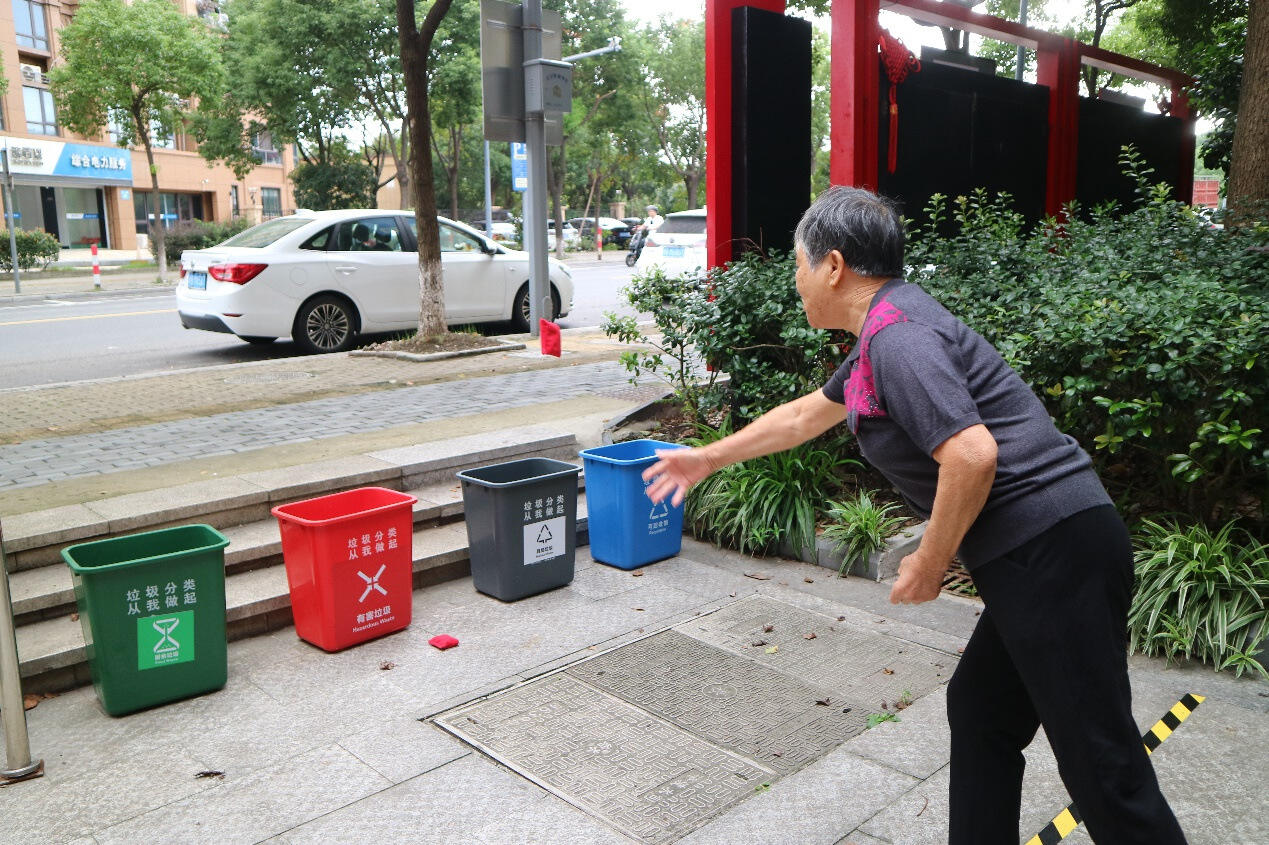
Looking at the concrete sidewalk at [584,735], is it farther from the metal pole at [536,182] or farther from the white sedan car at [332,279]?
the white sedan car at [332,279]

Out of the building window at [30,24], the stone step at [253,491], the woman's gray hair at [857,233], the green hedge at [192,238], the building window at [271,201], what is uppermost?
the building window at [30,24]

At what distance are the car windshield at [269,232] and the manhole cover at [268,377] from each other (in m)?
2.23

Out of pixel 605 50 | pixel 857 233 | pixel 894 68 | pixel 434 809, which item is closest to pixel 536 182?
pixel 894 68

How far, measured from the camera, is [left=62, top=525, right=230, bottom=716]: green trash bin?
3.88 metres

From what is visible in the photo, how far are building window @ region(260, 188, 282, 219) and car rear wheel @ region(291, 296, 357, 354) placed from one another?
4599 centimetres

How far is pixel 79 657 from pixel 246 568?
3.29ft

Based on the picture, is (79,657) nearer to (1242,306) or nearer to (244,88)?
(1242,306)

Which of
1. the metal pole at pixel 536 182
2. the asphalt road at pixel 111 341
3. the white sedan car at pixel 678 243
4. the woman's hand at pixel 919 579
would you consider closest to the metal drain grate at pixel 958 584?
the woman's hand at pixel 919 579

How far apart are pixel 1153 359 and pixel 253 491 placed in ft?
14.5

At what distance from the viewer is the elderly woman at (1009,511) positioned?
7.28 ft

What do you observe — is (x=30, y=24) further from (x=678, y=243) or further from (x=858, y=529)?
(x=858, y=529)

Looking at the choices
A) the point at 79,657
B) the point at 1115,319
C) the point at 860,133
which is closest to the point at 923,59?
the point at 860,133

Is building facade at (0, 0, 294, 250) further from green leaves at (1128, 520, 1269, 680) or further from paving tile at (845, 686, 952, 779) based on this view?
paving tile at (845, 686, 952, 779)

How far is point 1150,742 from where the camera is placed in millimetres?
3539
